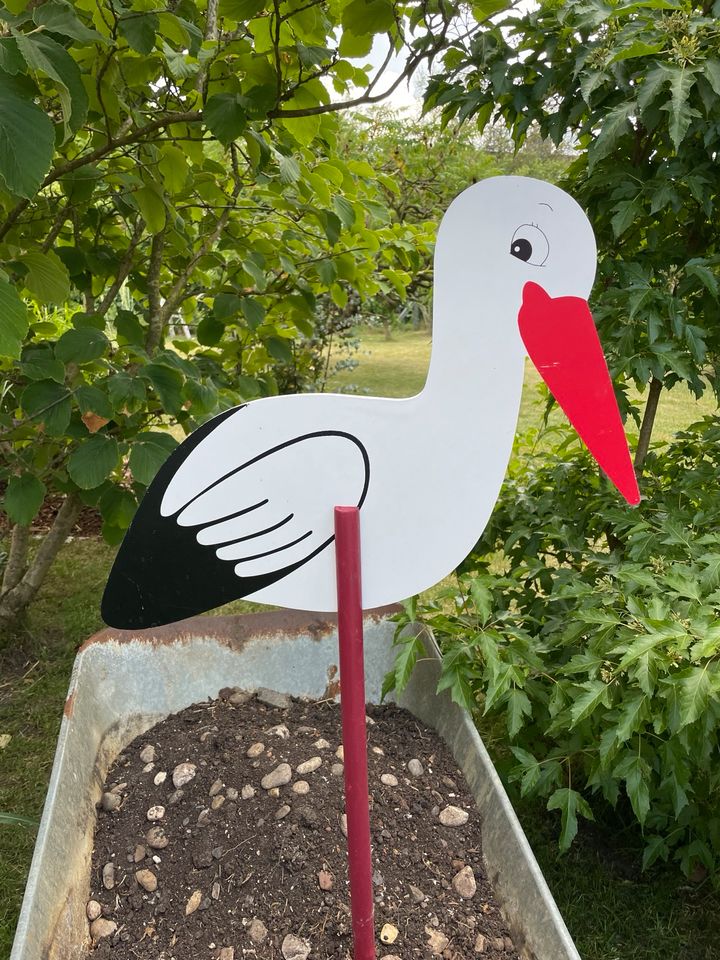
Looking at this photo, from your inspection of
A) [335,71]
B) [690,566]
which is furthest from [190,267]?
[690,566]

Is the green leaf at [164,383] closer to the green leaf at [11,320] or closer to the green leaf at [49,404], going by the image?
the green leaf at [49,404]

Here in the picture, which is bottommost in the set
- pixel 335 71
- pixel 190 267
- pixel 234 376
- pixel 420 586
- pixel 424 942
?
pixel 424 942

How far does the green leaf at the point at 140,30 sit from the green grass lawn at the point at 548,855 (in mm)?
1000

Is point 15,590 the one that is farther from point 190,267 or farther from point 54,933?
point 54,933

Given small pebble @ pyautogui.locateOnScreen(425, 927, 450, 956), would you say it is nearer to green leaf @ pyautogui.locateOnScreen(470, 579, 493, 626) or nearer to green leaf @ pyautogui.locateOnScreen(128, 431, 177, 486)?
green leaf @ pyautogui.locateOnScreen(470, 579, 493, 626)

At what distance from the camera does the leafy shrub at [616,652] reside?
3.69 ft

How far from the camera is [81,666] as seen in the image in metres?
1.43

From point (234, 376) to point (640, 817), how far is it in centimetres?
151

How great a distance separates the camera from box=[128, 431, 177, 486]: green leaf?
4.22ft

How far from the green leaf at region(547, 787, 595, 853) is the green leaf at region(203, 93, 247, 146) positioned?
1.31 m

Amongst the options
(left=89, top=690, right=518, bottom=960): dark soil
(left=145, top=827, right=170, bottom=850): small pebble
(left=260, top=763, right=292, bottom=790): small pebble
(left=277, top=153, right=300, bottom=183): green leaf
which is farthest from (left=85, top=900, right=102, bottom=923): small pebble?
(left=277, top=153, right=300, bottom=183): green leaf

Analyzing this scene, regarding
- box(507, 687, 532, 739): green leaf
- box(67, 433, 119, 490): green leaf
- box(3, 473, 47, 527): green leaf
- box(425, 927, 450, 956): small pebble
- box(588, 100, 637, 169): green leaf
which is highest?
box(588, 100, 637, 169): green leaf

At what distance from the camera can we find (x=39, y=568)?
2127 mm

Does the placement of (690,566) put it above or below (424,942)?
above
